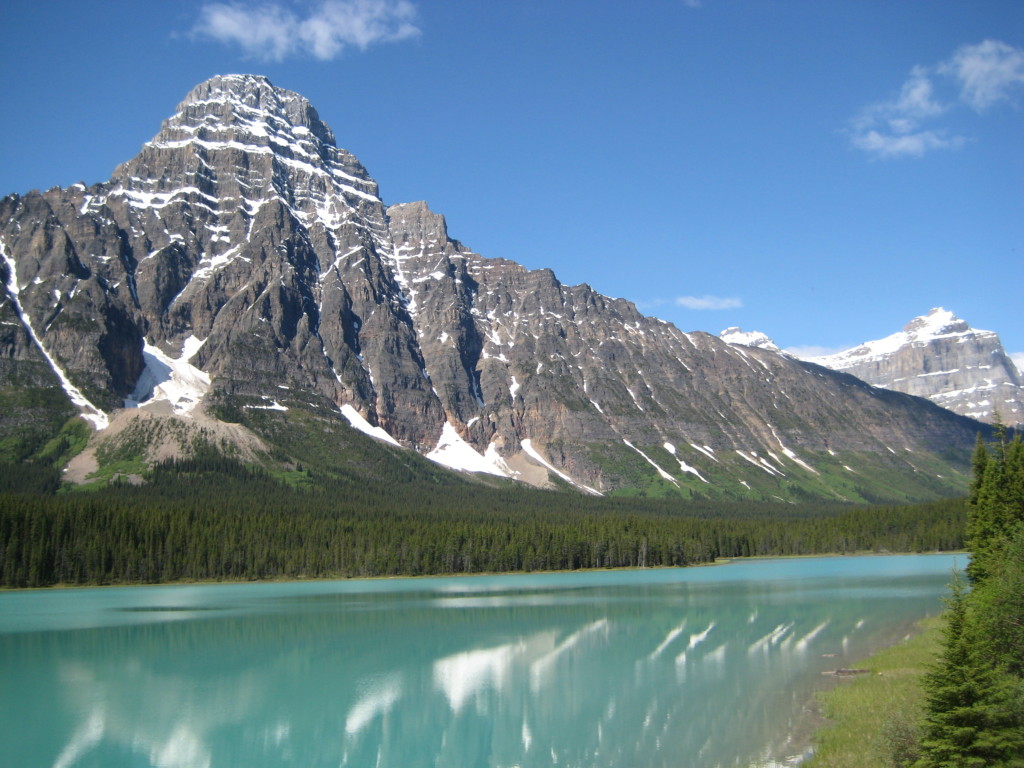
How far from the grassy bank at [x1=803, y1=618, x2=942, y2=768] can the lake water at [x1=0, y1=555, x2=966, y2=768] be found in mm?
1729

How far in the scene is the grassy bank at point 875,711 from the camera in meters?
28.0

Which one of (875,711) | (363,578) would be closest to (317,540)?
(363,578)

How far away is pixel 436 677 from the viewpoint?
5412 centimetres

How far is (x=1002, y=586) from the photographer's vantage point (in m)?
35.5

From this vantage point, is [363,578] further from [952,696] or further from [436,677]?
[952,696]

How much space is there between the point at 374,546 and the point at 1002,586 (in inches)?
5103

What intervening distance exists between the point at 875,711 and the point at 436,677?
26.6m

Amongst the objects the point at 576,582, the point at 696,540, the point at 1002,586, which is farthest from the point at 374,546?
the point at 1002,586

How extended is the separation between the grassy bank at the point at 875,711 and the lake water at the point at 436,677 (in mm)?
1729

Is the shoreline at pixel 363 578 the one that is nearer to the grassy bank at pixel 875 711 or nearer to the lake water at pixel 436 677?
the lake water at pixel 436 677

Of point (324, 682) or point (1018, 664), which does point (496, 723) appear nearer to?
point (324, 682)

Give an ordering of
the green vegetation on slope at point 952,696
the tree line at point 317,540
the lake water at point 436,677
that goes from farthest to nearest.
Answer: the tree line at point 317,540 → the lake water at point 436,677 → the green vegetation on slope at point 952,696

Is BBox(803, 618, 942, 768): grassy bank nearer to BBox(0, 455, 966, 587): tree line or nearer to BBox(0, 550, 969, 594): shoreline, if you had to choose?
BBox(0, 550, 969, 594): shoreline

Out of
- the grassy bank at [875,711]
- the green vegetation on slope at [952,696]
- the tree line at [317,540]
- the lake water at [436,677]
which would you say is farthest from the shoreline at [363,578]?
the grassy bank at [875,711]
